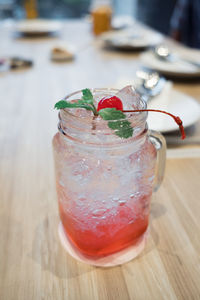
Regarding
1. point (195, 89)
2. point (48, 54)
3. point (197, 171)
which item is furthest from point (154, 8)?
point (197, 171)

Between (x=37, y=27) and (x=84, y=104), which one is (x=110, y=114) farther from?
(x=37, y=27)

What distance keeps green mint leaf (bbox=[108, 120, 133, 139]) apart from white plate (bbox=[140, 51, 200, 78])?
32.3 inches

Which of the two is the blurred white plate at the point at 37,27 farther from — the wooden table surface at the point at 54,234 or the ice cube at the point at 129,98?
the ice cube at the point at 129,98

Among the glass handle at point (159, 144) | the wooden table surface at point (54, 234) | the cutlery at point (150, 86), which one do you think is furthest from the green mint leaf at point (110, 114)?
the cutlery at point (150, 86)

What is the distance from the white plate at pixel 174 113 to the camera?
695mm

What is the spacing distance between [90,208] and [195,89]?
2.65ft

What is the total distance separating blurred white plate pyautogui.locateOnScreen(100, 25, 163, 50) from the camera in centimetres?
154

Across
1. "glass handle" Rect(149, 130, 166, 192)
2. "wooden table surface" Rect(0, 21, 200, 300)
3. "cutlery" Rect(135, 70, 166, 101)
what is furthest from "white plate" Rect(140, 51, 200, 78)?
"glass handle" Rect(149, 130, 166, 192)

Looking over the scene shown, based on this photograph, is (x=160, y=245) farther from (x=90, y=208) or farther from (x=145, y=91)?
(x=145, y=91)

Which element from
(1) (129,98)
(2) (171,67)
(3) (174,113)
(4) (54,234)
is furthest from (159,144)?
(2) (171,67)

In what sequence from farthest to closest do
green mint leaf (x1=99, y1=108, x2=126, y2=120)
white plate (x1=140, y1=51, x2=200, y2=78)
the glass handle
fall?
white plate (x1=140, y1=51, x2=200, y2=78)
the glass handle
green mint leaf (x1=99, y1=108, x2=126, y2=120)

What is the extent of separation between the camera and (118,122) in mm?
362

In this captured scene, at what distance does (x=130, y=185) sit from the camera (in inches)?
16.1

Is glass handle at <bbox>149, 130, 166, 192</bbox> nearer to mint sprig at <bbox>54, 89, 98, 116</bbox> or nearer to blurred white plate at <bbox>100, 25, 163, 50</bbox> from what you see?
mint sprig at <bbox>54, 89, 98, 116</bbox>
